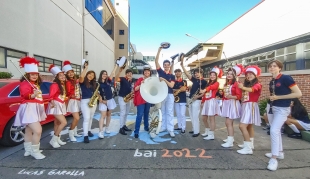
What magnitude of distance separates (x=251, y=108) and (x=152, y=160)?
7.63 ft

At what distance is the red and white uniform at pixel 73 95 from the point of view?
15.9ft

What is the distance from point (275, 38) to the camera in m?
11.5

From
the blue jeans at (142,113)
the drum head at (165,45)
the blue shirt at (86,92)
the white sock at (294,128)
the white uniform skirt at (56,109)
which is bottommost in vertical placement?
the white sock at (294,128)

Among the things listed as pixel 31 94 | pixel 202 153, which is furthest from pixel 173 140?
pixel 31 94

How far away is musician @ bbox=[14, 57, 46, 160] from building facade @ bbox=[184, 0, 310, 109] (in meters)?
5.42

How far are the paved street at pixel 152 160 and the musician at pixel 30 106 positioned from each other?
297 mm

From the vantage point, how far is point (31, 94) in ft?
12.4

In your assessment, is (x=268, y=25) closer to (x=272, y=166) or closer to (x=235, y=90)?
(x=235, y=90)

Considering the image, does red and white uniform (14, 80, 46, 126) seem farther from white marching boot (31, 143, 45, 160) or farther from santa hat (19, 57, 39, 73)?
white marching boot (31, 143, 45, 160)

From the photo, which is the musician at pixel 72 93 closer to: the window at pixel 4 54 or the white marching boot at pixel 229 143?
the white marching boot at pixel 229 143

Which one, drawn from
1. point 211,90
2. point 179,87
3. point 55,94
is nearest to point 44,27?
point 55,94

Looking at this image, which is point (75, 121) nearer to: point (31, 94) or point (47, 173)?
point (31, 94)

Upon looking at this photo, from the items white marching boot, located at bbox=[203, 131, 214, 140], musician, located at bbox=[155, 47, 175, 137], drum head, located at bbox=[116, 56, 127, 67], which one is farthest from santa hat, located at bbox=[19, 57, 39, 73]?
white marching boot, located at bbox=[203, 131, 214, 140]

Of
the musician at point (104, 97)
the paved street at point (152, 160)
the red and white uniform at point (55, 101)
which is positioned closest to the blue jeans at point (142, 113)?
the paved street at point (152, 160)
